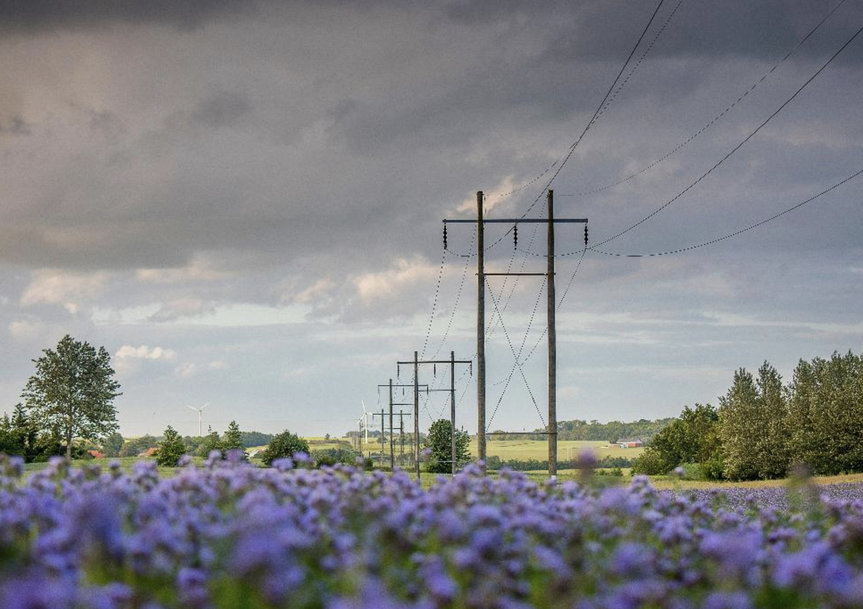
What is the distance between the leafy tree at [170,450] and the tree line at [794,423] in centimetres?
4899

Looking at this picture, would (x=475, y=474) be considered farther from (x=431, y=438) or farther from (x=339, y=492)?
(x=431, y=438)

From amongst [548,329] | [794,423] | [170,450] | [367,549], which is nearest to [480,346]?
[548,329]

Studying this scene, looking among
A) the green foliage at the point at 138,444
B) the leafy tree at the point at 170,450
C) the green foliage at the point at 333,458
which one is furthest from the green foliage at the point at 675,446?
the green foliage at the point at 138,444

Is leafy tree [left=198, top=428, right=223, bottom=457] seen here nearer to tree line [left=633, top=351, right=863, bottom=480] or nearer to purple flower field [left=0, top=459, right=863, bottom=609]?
tree line [left=633, top=351, right=863, bottom=480]

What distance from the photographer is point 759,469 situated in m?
88.4

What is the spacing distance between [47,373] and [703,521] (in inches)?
3736

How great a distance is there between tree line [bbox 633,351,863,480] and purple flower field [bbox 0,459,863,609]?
243 ft

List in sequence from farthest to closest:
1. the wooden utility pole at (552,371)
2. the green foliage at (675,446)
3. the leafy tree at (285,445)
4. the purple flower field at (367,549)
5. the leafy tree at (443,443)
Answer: the green foliage at (675,446) < the leafy tree at (443,443) < the leafy tree at (285,445) < the wooden utility pole at (552,371) < the purple flower field at (367,549)

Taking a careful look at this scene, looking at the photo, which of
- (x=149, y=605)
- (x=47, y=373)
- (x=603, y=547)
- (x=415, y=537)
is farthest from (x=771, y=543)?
(x=47, y=373)

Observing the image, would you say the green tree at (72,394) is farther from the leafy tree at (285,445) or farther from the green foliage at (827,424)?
the green foliage at (827,424)

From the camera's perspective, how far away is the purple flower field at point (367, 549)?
4.96m

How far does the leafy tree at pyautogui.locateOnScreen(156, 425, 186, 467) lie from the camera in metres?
71.6

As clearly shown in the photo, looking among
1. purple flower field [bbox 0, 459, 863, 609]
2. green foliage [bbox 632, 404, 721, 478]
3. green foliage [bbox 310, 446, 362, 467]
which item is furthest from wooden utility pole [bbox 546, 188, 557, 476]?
green foliage [bbox 632, 404, 721, 478]

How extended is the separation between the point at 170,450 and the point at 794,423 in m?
54.8
